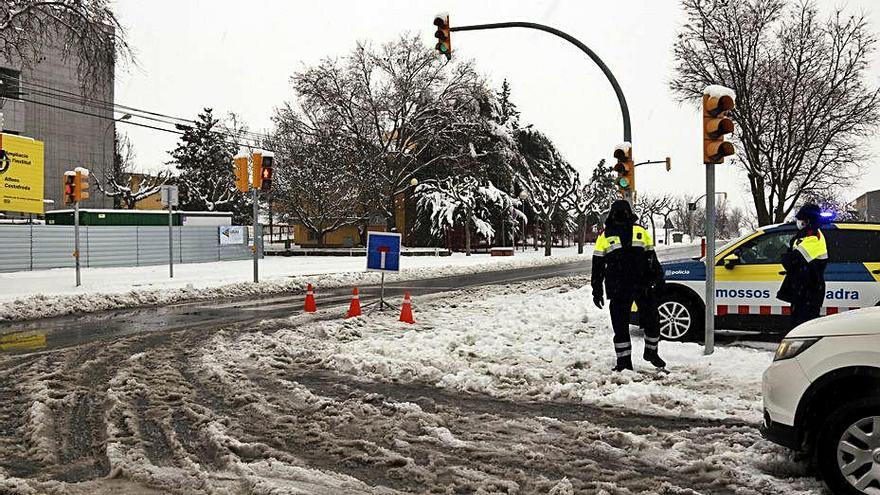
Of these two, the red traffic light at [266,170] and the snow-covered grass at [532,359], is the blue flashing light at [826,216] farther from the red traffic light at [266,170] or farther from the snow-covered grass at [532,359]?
the red traffic light at [266,170]

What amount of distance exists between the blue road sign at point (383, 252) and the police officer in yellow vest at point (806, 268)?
7588mm

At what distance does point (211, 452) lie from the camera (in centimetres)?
470

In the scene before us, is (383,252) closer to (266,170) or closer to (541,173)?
(266,170)

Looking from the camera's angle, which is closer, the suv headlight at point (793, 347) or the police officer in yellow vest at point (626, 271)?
the suv headlight at point (793, 347)

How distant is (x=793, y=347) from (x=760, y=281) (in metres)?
5.23

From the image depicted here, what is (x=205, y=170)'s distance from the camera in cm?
5597

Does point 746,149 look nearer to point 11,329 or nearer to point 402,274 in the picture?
point 402,274

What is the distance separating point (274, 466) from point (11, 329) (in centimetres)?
906

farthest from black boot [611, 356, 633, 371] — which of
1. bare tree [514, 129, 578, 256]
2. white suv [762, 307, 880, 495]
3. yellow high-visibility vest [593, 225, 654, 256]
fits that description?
bare tree [514, 129, 578, 256]

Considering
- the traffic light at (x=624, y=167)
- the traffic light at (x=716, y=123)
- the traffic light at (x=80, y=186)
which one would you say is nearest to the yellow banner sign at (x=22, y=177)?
the traffic light at (x=80, y=186)

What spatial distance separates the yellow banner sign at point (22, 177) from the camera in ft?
83.1

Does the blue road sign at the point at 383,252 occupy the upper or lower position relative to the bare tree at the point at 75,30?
lower

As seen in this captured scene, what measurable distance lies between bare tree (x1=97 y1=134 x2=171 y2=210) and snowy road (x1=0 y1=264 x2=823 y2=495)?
1781 inches

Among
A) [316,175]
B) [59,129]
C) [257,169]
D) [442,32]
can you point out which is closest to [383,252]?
[442,32]
